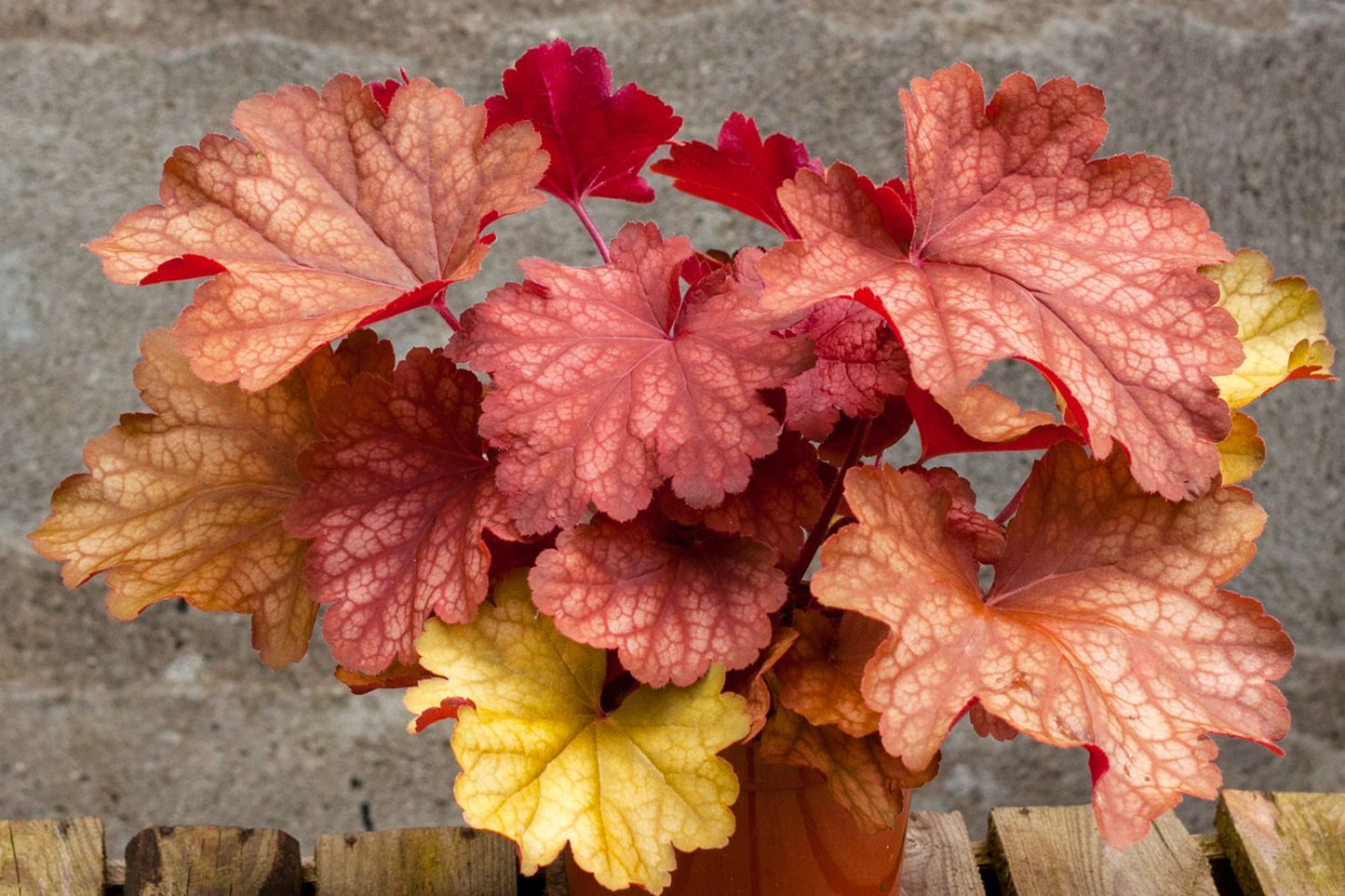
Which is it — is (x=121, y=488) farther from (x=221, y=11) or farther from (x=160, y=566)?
(x=221, y=11)

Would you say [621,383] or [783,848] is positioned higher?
[621,383]

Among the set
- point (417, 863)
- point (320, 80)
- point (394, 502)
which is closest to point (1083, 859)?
point (417, 863)

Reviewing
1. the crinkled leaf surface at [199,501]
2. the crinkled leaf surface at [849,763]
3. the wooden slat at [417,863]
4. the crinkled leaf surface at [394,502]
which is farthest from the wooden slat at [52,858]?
the crinkled leaf surface at [849,763]

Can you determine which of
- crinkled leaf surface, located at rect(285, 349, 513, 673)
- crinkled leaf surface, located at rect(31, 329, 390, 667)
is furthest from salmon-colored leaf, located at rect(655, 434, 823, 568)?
crinkled leaf surface, located at rect(31, 329, 390, 667)

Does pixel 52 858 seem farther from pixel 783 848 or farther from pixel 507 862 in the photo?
pixel 783 848

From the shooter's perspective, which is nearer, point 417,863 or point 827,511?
point 827,511

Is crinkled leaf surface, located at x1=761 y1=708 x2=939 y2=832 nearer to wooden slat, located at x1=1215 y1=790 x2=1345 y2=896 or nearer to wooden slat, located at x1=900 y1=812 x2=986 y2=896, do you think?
wooden slat, located at x1=900 y1=812 x2=986 y2=896
